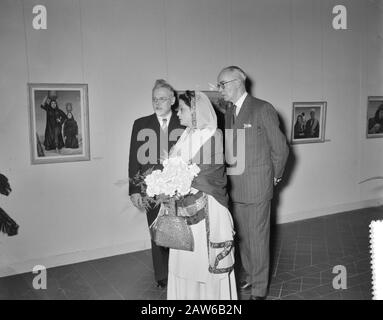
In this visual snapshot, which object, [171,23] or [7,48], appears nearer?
[7,48]

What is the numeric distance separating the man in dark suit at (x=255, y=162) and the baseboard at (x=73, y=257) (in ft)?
8.05

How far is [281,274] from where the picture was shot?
→ 5.29 meters

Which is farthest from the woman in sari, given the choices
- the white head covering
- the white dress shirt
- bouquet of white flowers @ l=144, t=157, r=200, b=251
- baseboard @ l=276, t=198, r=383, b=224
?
baseboard @ l=276, t=198, r=383, b=224

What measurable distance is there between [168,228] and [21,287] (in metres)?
2.75

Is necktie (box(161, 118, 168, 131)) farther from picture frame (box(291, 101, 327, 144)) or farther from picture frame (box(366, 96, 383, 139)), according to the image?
picture frame (box(366, 96, 383, 139))

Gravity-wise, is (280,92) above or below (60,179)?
above

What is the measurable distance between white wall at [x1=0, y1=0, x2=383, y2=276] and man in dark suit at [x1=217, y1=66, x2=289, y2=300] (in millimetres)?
1322

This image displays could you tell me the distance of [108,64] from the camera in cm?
600

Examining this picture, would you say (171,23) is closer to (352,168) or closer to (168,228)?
(168,228)

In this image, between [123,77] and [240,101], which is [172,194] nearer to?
[240,101]

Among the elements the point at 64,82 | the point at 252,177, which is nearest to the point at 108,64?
the point at 64,82

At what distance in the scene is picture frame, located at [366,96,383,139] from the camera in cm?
889

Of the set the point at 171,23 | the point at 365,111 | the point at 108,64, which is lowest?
the point at 365,111

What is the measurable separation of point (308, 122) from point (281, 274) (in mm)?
3719
